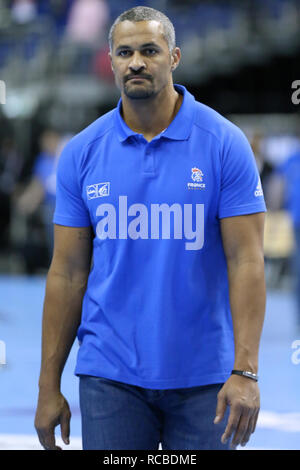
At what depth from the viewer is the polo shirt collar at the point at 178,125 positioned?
2854 millimetres

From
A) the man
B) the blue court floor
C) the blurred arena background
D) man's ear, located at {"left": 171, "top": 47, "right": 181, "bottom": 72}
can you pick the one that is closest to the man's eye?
the man

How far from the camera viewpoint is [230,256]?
9.19 feet

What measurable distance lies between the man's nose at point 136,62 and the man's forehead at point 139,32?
0.04 metres

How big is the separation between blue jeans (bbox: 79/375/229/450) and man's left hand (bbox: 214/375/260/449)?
8 cm

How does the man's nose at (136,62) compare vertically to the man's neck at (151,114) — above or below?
above

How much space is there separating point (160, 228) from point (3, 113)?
571 inches

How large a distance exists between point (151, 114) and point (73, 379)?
441 cm

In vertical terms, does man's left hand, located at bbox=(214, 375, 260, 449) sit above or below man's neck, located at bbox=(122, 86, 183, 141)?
below

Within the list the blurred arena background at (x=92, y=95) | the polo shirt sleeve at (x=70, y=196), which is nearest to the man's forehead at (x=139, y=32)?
the polo shirt sleeve at (x=70, y=196)

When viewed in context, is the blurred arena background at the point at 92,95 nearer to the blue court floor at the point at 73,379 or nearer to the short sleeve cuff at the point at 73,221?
the blue court floor at the point at 73,379

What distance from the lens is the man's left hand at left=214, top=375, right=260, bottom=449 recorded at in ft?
8.73

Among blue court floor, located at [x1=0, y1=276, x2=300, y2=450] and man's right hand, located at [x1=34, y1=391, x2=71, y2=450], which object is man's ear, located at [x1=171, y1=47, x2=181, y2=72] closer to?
man's right hand, located at [x1=34, y1=391, x2=71, y2=450]

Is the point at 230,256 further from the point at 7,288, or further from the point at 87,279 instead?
the point at 7,288

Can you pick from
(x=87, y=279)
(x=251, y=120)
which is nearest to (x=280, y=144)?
(x=251, y=120)
